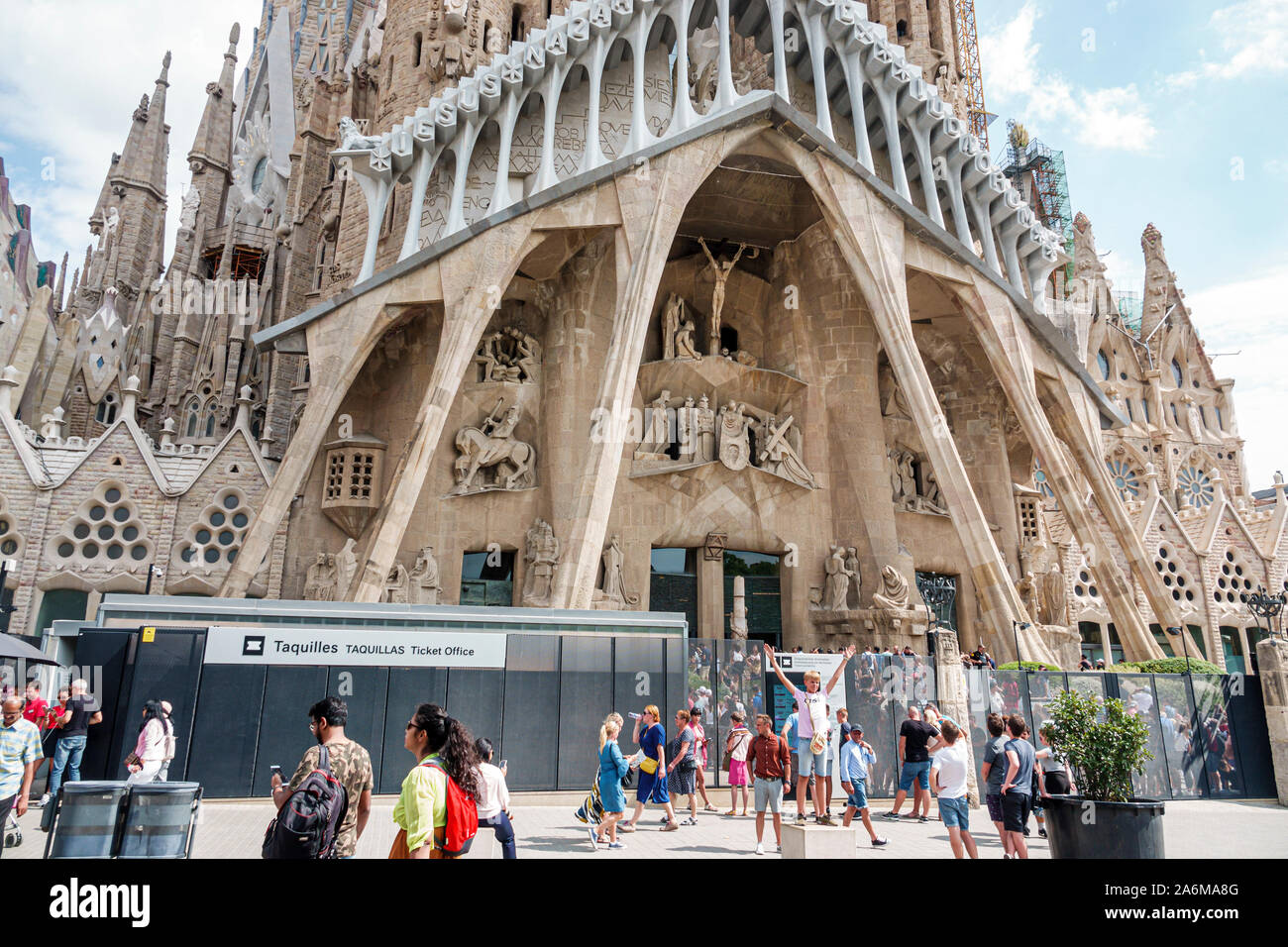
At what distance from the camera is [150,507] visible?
62.7 feet

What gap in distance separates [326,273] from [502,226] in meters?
9.60

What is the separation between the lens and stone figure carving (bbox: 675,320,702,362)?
21078 millimetres

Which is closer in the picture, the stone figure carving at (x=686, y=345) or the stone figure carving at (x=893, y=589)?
the stone figure carving at (x=893, y=589)

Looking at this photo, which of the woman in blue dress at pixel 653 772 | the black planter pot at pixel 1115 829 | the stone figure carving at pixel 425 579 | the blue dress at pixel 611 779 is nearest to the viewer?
the black planter pot at pixel 1115 829

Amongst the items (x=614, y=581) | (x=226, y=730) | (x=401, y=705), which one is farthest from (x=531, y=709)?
(x=614, y=581)

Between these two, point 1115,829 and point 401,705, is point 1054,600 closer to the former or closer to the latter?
point 1115,829

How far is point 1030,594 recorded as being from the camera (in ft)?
71.7

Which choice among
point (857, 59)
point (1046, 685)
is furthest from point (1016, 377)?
point (1046, 685)

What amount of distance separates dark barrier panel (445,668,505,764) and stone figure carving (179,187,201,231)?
104 feet

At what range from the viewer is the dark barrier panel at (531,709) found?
34.4 feet

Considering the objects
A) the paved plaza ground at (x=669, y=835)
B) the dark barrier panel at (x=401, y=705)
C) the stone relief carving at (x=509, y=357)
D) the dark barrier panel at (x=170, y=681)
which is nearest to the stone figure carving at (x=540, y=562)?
the stone relief carving at (x=509, y=357)

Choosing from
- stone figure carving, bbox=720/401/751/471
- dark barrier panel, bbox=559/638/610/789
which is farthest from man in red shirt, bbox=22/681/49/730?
stone figure carving, bbox=720/401/751/471

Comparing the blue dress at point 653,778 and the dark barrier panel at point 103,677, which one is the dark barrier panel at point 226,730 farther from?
the blue dress at point 653,778

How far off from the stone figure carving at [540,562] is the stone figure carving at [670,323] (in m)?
5.51
